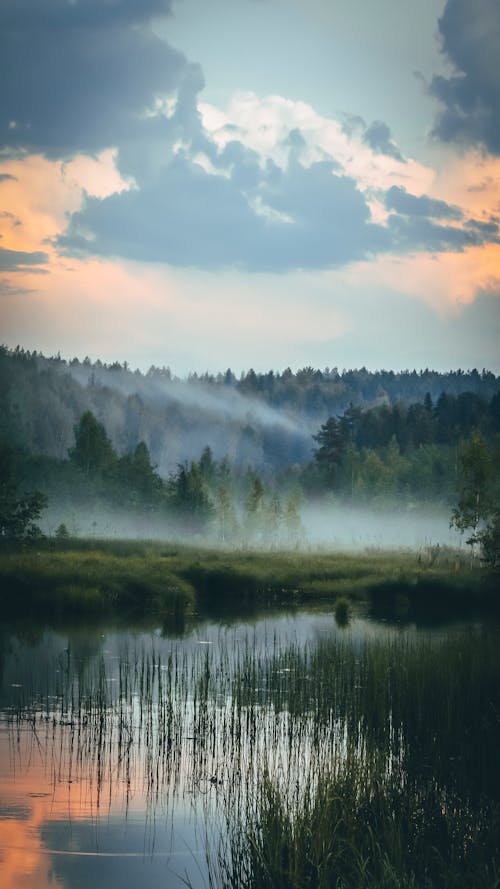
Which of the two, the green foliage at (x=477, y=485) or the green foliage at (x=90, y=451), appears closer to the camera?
the green foliage at (x=477, y=485)

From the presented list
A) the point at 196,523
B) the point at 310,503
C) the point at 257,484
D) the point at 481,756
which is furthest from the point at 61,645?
the point at 310,503

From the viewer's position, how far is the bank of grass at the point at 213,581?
44.2m

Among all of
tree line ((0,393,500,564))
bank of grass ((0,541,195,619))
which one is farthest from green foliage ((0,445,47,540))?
tree line ((0,393,500,564))

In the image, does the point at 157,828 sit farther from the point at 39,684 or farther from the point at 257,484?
the point at 257,484

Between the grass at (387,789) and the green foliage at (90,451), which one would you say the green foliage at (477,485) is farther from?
the green foliage at (90,451)

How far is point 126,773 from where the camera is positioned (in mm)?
17594

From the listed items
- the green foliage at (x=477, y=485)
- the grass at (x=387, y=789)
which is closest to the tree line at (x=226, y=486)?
the green foliage at (x=477, y=485)

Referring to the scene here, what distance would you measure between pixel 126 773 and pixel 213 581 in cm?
3537

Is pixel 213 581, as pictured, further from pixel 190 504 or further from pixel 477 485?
pixel 190 504

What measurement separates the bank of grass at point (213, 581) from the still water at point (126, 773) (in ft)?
59.5

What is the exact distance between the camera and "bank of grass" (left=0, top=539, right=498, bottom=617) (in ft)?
145

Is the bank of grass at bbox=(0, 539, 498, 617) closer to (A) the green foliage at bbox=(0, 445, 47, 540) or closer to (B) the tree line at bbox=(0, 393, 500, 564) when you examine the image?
(A) the green foliage at bbox=(0, 445, 47, 540)

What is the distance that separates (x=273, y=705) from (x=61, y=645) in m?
13.5

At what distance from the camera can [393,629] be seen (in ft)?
124
